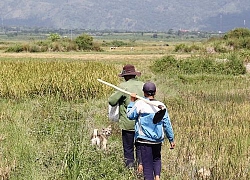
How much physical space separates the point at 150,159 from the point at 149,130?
405 millimetres

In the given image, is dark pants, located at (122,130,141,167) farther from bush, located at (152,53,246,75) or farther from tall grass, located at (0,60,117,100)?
bush, located at (152,53,246,75)

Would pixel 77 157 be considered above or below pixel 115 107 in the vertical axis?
below

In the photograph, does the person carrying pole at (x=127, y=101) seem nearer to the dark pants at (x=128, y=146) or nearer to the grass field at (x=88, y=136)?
the dark pants at (x=128, y=146)

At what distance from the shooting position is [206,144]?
859 cm

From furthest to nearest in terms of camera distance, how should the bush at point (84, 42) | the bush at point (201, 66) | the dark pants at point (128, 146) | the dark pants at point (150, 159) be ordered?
the bush at point (84, 42), the bush at point (201, 66), the dark pants at point (128, 146), the dark pants at point (150, 159)

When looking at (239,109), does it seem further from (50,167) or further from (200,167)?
(50,167)

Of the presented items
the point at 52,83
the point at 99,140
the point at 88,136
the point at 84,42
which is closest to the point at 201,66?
the point at 52,83

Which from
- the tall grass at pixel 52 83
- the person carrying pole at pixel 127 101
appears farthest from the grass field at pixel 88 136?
the person carrying pole at pixel 127 101

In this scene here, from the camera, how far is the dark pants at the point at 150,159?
19.5 feet

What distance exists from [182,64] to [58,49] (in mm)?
33883

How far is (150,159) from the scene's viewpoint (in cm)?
596

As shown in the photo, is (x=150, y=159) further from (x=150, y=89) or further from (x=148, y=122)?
(x=150, y=89)

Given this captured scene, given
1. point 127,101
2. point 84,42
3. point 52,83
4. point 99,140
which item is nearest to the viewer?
point 127,101

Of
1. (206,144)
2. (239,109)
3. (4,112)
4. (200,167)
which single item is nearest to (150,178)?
(200,167)
